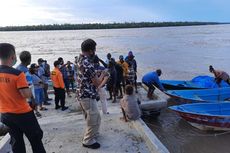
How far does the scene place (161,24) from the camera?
164750 millimetres

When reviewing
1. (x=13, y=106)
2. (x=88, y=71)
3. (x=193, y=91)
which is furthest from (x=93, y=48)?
(x=193, y=91)

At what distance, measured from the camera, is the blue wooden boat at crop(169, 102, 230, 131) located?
10227 millimetres

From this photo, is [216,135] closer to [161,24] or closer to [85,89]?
[85,89]

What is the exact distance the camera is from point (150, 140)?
22.0 feet

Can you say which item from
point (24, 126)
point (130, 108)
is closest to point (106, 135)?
point (130, 108)

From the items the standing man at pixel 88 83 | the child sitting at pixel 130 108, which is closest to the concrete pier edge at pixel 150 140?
the child sitting at pixel 130 108

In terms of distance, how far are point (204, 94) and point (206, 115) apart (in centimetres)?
328

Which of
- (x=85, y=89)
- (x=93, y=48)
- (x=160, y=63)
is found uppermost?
(x=93, y=48)

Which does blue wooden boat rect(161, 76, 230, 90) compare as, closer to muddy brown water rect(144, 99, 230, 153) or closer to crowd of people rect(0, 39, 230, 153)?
muddy brown water rect(144, 99, 230, 153)

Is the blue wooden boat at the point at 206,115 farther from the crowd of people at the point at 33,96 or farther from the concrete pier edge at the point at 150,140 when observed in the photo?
the concrete pier edge at the point at 150,140

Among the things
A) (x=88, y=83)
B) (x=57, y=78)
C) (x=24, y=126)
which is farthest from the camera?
(x=57, y=78)

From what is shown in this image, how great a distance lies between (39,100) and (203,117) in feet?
16.4

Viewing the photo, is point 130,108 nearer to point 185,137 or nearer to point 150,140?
point 150,140

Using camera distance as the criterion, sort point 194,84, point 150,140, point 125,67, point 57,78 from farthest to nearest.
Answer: point 194,84 < point 125,67 < point 57,78 < point 150,140
